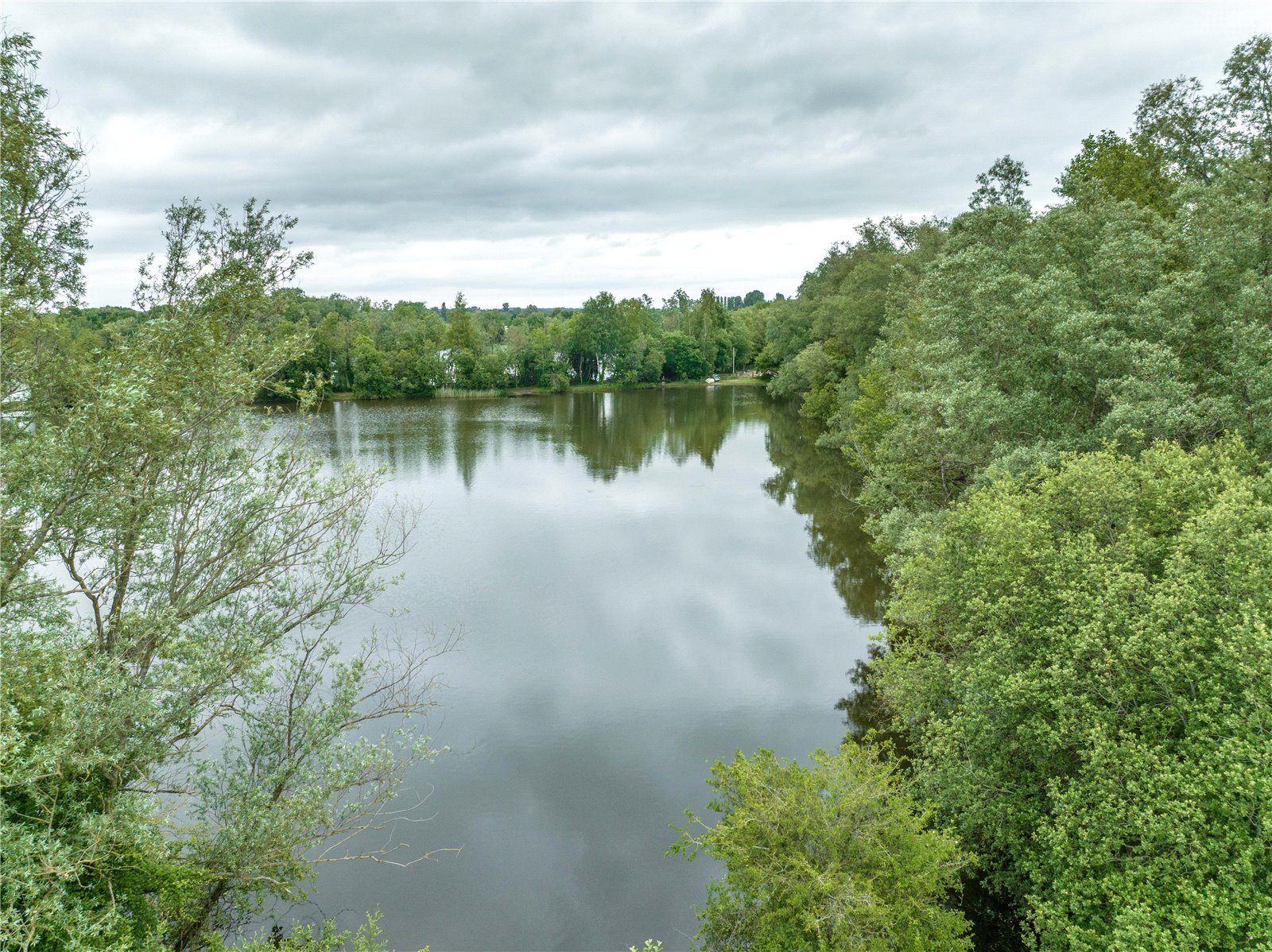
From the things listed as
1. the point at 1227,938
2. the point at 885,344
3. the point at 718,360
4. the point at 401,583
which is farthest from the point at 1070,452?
the point at 718,360

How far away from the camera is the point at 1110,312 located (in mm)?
17562

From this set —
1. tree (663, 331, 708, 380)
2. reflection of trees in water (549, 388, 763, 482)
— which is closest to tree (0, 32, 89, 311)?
reflection of trees in water (549, 388, 763, 482)

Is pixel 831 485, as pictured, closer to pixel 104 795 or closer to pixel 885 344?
pixel 885 344

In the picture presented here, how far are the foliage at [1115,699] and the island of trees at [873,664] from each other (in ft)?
0.22

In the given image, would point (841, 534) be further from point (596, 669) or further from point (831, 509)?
point (596, 669)

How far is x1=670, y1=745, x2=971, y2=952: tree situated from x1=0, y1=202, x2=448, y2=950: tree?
542 centimetres

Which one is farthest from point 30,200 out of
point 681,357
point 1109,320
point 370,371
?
point 681,357

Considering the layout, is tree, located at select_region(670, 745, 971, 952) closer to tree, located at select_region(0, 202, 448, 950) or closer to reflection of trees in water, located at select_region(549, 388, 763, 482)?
tree, located at select_region(0, 202, 448, 950)

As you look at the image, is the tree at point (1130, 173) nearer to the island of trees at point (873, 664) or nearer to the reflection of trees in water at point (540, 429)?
the island of trees at point (873, 664)

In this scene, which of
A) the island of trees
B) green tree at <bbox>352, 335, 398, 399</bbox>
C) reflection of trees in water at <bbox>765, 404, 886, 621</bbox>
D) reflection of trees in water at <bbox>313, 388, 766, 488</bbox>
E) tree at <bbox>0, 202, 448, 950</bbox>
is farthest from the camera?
green tree at <bbox>352, 335, 398, 399</bbox>

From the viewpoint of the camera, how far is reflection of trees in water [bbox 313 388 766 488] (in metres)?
48.5

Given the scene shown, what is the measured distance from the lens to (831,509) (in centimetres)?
3712

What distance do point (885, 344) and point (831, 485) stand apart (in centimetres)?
835

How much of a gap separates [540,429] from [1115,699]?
54511 mm
